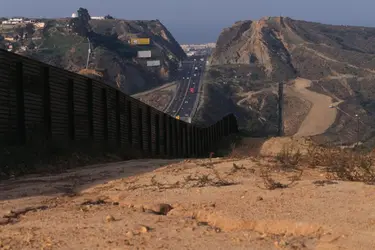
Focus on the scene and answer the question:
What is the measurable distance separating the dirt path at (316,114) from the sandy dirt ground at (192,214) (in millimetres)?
58689

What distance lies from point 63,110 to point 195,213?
9.38 m

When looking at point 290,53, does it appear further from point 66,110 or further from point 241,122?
point 66,110

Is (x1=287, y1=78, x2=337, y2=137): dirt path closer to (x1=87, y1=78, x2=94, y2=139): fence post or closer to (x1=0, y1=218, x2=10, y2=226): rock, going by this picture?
(x1=87, y1=78, x2=94, y2=139): fence post

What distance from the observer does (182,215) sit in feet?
19.9

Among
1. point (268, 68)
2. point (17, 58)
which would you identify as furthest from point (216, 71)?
point (17, 58)

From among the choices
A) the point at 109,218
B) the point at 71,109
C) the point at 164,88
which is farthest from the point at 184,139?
the point at 164,88

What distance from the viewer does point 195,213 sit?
604cm

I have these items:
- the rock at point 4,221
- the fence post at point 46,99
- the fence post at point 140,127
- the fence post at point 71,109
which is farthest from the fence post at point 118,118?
the rock at point 4,221

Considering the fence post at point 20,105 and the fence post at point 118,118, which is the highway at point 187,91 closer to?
the fence post at point 118,118

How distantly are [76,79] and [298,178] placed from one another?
961cm

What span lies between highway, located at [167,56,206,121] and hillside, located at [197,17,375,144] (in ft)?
8.37

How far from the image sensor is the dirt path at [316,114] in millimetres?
76106

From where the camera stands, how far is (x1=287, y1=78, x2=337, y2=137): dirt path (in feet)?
250

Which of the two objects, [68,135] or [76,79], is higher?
[76,79]
